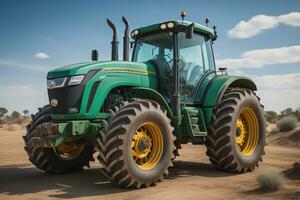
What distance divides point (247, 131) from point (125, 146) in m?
4.00

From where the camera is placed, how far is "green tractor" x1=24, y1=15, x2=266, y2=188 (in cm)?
698

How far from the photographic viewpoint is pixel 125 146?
6.73 meters

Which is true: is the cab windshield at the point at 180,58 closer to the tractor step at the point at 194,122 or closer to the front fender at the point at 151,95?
the tractor step at the point at 194,122

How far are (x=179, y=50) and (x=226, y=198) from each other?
11.6 feet

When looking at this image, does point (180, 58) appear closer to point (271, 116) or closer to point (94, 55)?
Result: point (94, 55)

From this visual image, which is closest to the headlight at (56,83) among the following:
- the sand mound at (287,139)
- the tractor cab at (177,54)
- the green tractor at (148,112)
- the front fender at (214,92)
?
the green tractor at (148,112)

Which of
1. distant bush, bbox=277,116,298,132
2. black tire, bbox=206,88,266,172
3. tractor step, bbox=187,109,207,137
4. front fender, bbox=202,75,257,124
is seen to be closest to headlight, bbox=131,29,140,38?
front fender, bbox=202,75,257,124

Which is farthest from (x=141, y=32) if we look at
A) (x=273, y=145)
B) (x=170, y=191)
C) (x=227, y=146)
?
(x=273, y=145)

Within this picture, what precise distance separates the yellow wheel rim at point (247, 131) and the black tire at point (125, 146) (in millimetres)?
2835

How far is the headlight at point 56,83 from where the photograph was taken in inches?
296

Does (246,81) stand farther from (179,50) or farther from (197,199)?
(197,199)

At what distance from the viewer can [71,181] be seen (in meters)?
7.93

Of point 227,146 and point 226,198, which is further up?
point 227,146

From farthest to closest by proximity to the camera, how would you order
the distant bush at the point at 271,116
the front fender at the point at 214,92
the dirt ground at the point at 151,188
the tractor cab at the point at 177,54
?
the distant bush at the point at 271,116 → the front fender at the point at 214,92 → the tractor cab at the point at 177,54 → the dirt ground at the point at 151,188
